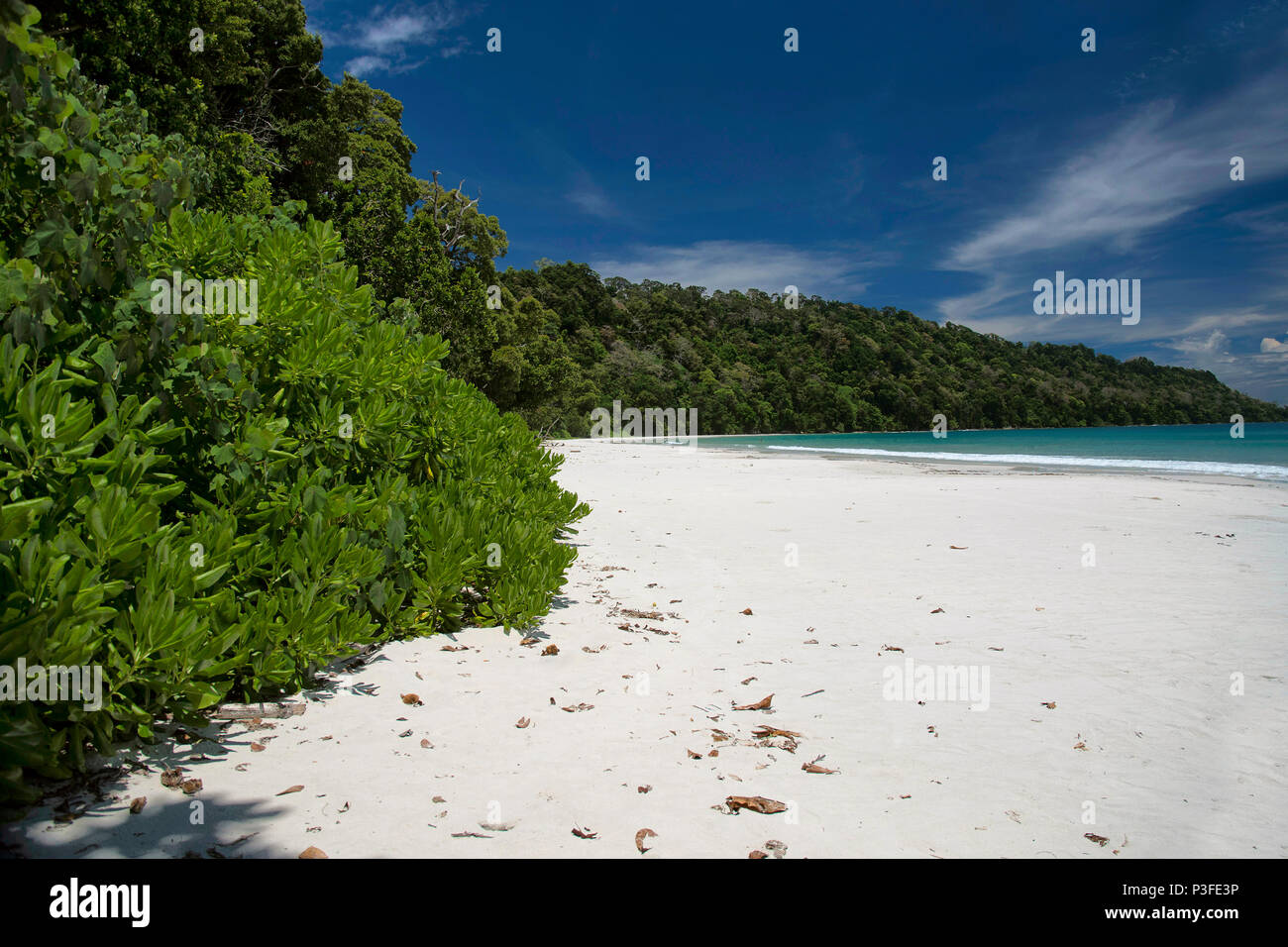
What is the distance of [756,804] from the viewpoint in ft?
8.69

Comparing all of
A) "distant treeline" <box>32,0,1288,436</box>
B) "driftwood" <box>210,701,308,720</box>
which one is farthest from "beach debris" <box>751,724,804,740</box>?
"distant treeline" <box>32,0,1288,436</box>

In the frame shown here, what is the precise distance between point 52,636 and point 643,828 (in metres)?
2.07

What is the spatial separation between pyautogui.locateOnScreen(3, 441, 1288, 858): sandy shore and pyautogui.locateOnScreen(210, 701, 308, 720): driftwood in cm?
8

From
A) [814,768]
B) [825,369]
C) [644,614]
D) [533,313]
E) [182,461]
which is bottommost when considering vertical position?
[814,768]

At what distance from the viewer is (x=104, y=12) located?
483 inches

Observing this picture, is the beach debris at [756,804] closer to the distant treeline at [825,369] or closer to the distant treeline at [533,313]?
the distant treeline at [533,313]

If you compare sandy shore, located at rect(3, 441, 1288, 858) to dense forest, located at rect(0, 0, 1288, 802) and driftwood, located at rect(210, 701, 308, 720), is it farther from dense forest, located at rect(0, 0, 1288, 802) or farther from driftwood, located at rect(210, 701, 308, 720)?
→ dense forest, located at rect(0, 0, 1288, 802)

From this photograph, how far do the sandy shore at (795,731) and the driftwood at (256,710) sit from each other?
8cm

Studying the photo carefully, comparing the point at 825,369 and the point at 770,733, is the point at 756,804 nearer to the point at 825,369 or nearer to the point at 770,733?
the point at 770,733

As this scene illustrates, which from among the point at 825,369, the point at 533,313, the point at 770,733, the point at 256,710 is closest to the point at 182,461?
the point at 256,710

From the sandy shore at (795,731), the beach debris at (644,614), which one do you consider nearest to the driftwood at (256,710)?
the sandy shore at (795,731)

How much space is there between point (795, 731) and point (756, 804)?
0.89 metres
